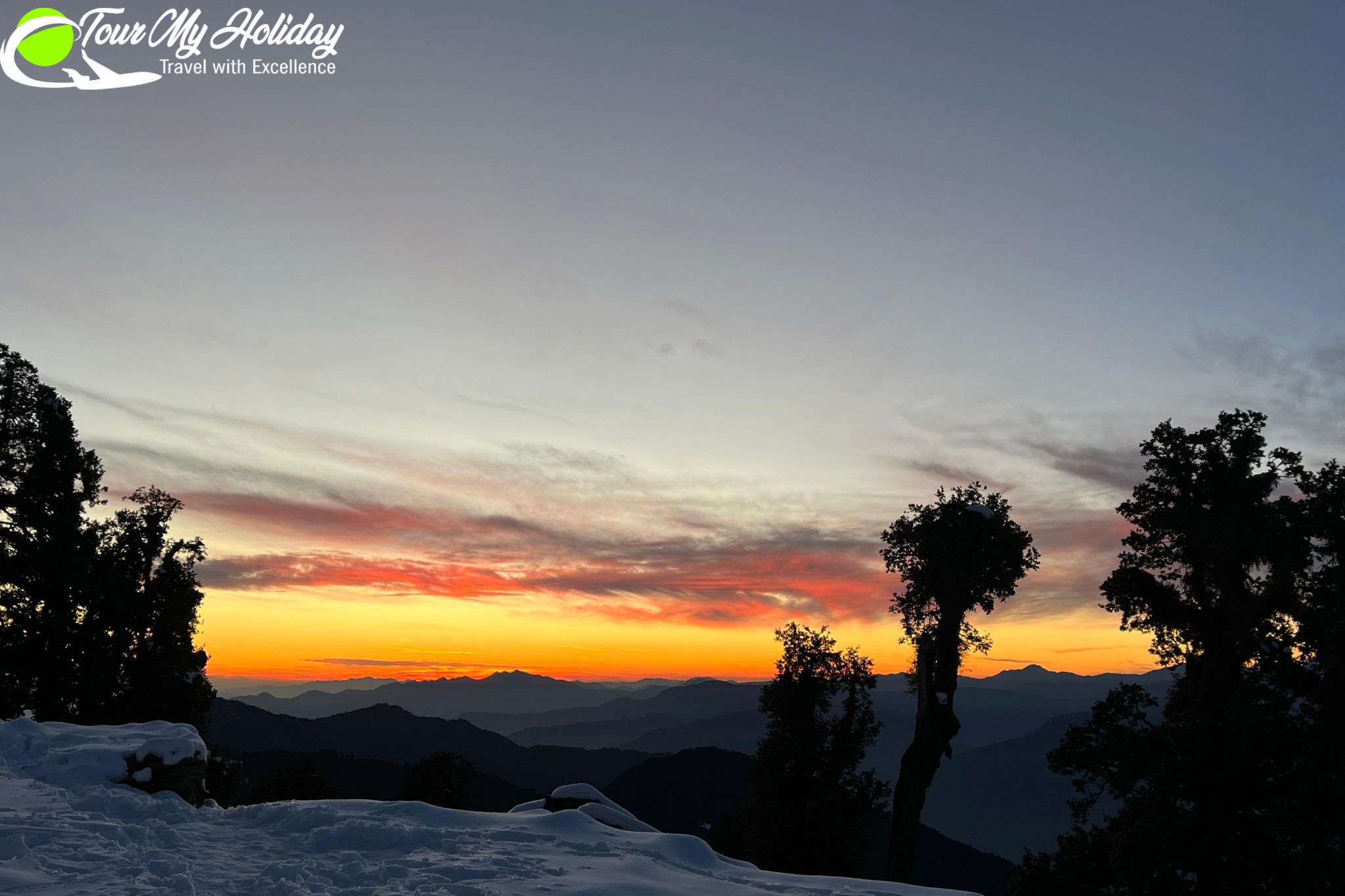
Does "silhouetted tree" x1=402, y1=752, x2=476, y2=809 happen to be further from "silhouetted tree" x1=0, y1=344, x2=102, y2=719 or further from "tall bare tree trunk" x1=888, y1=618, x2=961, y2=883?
"tall bare tree trunk" x1=888, y1=618, x2=961, y2=883

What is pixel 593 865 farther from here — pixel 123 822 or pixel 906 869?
pixel 906 869

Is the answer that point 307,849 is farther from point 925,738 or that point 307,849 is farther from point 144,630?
point 144,630

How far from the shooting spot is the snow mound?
1606 cm

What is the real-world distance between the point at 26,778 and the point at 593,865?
12.5 meters

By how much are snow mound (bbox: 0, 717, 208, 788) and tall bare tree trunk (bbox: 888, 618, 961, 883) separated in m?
24.7

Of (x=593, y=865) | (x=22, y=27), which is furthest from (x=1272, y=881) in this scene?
(x=22, y=27)

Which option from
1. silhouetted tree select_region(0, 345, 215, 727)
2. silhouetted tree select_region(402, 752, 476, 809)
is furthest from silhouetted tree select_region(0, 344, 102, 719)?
silhouetted tree select_region(402, 752, 476, 809)

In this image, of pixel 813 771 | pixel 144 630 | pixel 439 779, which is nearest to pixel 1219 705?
pixel 813 771

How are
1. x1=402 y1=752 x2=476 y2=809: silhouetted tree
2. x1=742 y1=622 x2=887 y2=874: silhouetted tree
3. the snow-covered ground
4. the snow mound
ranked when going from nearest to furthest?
the snow-covered ground
the snow mound
x1=742 y1=622 x2=887 y2=874: silhouetted tree
x1=402 y1=752 x2=476 y2=809: silhouetted tree

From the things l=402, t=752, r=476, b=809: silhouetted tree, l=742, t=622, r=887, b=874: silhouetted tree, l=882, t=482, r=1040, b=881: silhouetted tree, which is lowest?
l=402, t=752, r=476, b=809: silhouetted tree

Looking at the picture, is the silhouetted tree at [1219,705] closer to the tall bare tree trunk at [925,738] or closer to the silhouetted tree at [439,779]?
the tall bare tree trunk at [925,738]

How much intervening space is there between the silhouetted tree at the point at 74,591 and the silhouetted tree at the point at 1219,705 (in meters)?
39.8

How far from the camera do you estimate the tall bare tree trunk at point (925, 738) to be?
3097cm

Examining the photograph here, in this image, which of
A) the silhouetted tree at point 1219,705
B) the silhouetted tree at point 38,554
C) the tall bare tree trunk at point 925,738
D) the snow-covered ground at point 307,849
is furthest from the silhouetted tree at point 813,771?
the silhouetted tree at point 38,554
